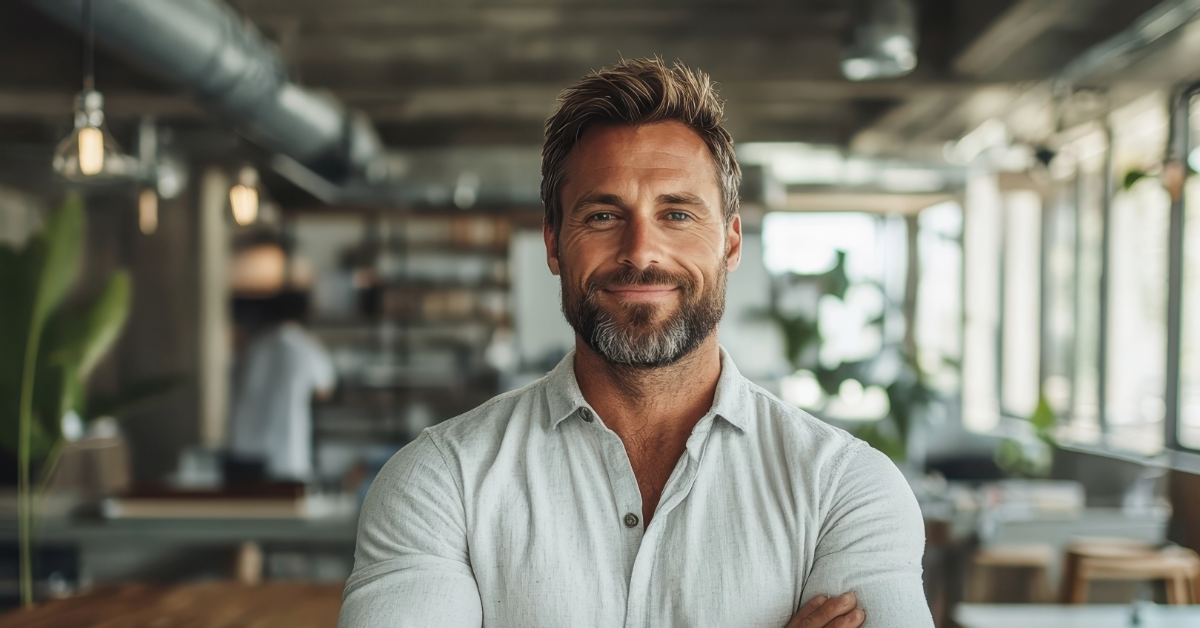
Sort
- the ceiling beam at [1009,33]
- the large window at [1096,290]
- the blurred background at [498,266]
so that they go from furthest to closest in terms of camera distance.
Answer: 1. the large window at [1096,290]
2. the ceiling beam at [1009,33]
3. the blurred background at [498,266]

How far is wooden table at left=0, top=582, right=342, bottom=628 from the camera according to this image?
10.5ft

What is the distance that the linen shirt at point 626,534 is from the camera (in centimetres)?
135

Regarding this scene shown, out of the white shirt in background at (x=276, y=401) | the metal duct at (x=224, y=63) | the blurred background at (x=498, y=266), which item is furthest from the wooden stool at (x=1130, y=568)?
the metal duct at (x=224, y=63)

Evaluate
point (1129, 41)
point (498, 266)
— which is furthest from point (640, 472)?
point (498, 266)

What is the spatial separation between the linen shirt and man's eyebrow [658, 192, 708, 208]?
1.03 feet

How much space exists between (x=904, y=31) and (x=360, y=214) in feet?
18.4

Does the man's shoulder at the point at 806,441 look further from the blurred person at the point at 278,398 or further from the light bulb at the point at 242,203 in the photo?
the blurred person at the point at 278,398

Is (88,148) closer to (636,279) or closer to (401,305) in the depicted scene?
(636,279)

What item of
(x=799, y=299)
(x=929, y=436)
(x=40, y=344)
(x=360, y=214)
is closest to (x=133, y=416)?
(x=360, y=214)

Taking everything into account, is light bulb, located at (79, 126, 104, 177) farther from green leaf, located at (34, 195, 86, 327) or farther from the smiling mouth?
the smiling mouth

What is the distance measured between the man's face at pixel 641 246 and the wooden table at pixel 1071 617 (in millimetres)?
1900

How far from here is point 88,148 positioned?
127 inches

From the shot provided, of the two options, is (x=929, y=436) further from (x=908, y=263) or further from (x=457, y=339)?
(x=457, y=339)

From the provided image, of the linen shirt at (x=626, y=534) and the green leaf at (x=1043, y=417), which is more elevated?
the linen shirt at (x=626, y=534)
